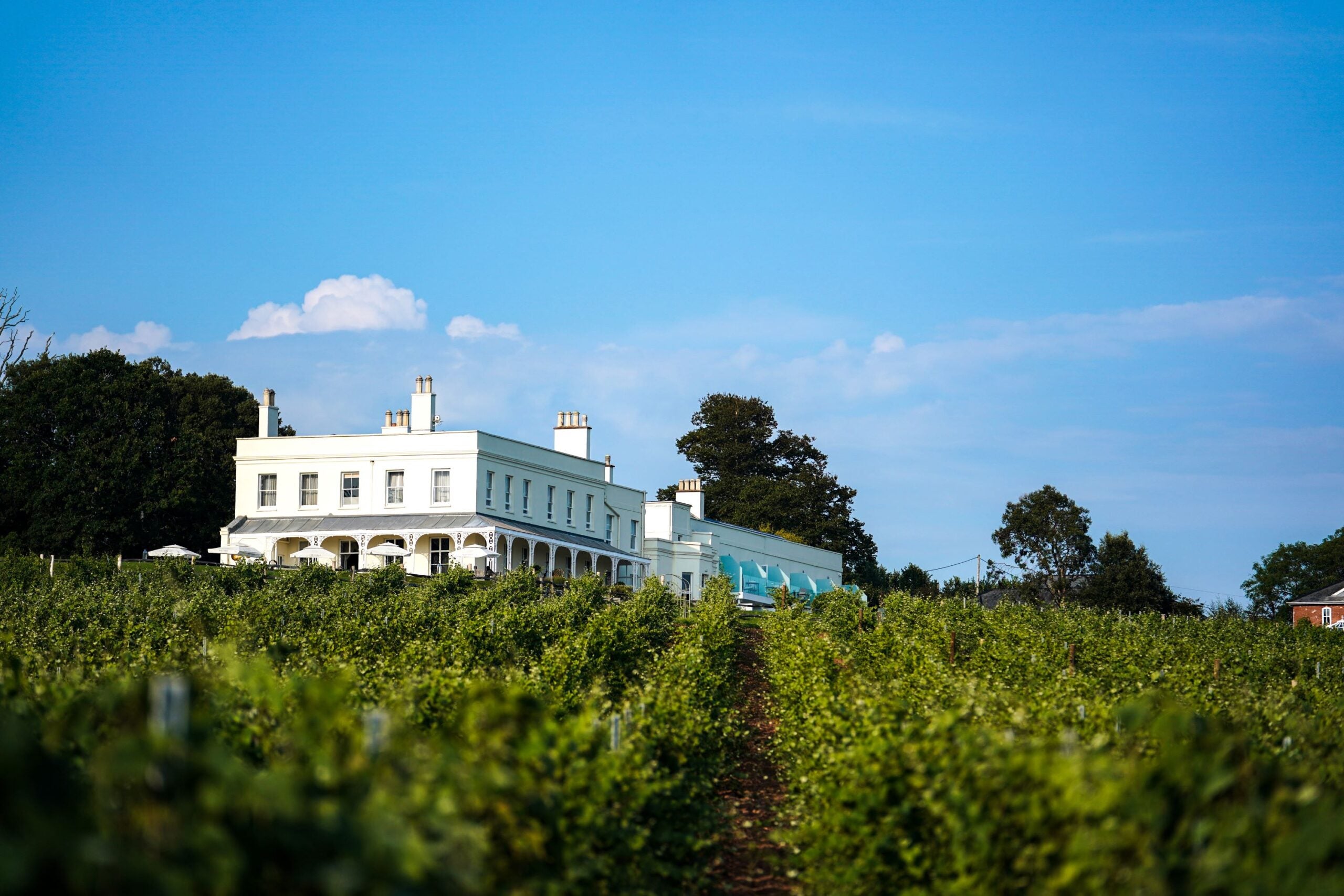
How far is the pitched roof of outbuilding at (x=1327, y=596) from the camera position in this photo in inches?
2532

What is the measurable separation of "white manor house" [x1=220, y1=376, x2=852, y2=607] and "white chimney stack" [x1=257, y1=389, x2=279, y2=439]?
6 cm

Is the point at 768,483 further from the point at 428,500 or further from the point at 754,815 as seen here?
the point at 754,815

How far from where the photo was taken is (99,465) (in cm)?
4916

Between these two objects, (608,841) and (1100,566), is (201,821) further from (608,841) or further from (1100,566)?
(1100,566)

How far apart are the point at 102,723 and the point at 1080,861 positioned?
13.1 ft

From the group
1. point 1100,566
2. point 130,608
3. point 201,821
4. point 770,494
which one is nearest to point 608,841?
point 201,821

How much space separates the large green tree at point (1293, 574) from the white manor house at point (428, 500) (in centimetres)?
5229

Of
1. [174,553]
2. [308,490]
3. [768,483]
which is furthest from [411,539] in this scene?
[768,483]

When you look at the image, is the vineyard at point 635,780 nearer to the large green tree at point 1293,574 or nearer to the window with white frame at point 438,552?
the window with white frame at point 438,552

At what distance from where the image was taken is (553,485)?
157 ft

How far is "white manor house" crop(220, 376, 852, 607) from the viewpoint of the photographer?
4288cm

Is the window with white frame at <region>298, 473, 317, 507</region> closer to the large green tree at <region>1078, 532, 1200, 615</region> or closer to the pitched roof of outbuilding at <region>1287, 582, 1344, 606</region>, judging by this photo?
the large green tree at <region>1078, 532, 1200, 615</region>

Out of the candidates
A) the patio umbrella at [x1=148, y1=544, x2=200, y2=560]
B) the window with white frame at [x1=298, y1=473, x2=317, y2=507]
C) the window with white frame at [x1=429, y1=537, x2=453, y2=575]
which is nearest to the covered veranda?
the window with white frame at [x1=429, y1=537, x2=453, y2=575]

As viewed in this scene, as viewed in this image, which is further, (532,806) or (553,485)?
(553,485)
